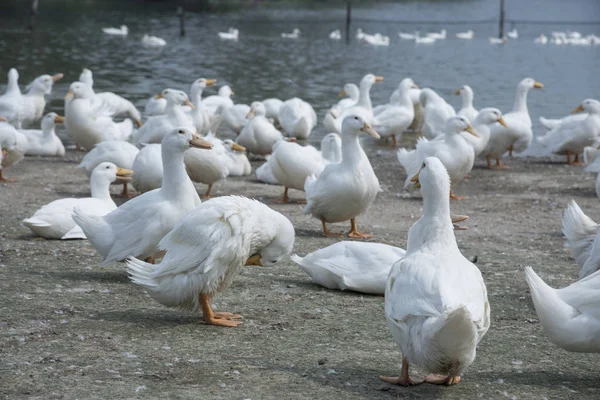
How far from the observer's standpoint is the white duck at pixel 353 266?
22.1ft

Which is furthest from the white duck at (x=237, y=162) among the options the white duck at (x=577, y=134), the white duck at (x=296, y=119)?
the white duck at (x=577, y=134)

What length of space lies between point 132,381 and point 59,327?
1.14 m

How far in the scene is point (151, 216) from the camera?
6887 millimetres

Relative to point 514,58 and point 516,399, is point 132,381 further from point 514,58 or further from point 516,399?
point 514,58

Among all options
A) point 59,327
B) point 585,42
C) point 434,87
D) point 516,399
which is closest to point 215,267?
point 59,327

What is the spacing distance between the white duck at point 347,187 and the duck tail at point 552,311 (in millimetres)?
4160

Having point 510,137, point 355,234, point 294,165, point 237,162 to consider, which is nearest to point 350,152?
point 355,234

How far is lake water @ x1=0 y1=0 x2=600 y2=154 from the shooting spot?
82.9ft

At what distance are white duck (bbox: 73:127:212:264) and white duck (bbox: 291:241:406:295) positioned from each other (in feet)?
3.40

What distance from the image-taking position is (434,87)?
2702 cm

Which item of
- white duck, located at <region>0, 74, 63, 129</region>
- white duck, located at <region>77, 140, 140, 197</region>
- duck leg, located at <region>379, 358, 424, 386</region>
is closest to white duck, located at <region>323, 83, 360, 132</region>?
white duck, located at <region>0, 74, 63, 129</region>

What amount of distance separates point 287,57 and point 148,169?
24778 millimetres

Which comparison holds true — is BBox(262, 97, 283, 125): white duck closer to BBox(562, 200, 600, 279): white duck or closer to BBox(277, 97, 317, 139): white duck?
BBox(277, 97, 317, 139): white duck

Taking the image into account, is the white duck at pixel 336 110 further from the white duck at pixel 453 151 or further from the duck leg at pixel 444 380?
the duck leg at pixel 444 380
